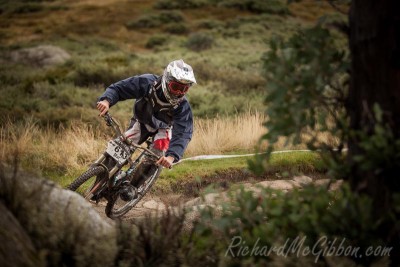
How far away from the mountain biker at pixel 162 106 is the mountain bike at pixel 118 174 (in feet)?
0.88

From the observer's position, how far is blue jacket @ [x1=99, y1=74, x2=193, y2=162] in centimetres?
675

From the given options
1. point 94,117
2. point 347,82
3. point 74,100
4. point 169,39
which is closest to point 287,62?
point 347,82

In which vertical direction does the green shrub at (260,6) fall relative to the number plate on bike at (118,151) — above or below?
below

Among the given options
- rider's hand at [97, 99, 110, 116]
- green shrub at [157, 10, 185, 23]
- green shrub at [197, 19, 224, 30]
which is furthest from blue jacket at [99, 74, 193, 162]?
green shrub at [157, 10, 185, 23]

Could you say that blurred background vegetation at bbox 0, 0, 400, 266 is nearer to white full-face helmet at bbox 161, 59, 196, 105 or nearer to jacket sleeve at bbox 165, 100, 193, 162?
jacket sleeve at bbox 165, 100, 193, 162

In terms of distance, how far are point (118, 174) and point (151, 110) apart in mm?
928

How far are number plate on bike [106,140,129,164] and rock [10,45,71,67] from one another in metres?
21.7

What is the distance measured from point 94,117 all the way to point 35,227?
11.5 meters

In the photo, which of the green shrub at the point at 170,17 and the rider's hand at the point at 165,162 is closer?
the rider's hand at the point at 165,162

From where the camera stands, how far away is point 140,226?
3719 millimetres

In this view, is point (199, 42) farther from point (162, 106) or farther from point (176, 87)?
point (176, 87)

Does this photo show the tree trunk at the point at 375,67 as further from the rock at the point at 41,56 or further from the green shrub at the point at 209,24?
the green shrub at the point at 209,24

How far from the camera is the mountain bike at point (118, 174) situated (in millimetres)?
6562

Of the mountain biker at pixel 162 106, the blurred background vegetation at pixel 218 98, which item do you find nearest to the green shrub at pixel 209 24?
the blurred background vegetation at pixel 218 98
